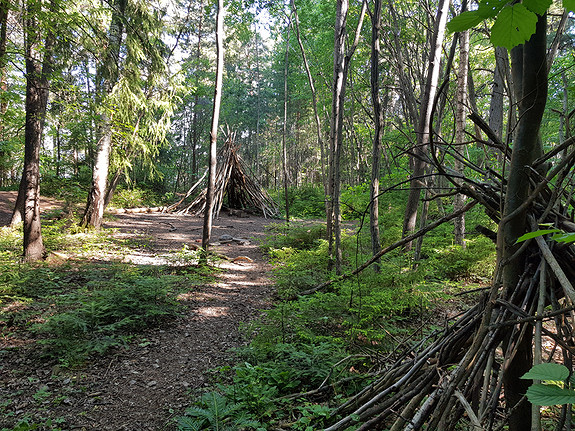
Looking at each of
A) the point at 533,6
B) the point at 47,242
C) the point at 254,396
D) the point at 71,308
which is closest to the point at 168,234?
the point at 47,242

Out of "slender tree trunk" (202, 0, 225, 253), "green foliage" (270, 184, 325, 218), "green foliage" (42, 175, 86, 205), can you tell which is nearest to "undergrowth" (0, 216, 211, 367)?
"slender tree trunk" (202, 0, 225, 253)

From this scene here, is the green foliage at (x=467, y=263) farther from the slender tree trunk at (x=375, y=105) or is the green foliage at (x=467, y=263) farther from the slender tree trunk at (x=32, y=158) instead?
the slender tree trunk at (x=32, y=158)

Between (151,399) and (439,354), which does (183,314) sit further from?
(439,354)

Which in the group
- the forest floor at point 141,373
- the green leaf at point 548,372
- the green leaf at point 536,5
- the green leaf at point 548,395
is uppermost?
the green leaf at point 536,5

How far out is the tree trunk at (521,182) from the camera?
85cm

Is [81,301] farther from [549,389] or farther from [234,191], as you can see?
[234,191]

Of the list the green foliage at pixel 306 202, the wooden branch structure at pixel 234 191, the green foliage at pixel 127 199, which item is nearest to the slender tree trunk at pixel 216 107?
the wooden branch structure at pixel 234 191

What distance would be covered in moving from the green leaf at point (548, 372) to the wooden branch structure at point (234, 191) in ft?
46.1

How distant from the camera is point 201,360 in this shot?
3.82 meters

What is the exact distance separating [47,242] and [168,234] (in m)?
3.58

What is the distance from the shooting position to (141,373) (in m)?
3.50

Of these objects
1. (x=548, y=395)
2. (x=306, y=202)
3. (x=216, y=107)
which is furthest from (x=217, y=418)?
(x=306, y=202)

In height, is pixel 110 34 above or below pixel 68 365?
above

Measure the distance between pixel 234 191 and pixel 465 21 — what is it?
16138mm
